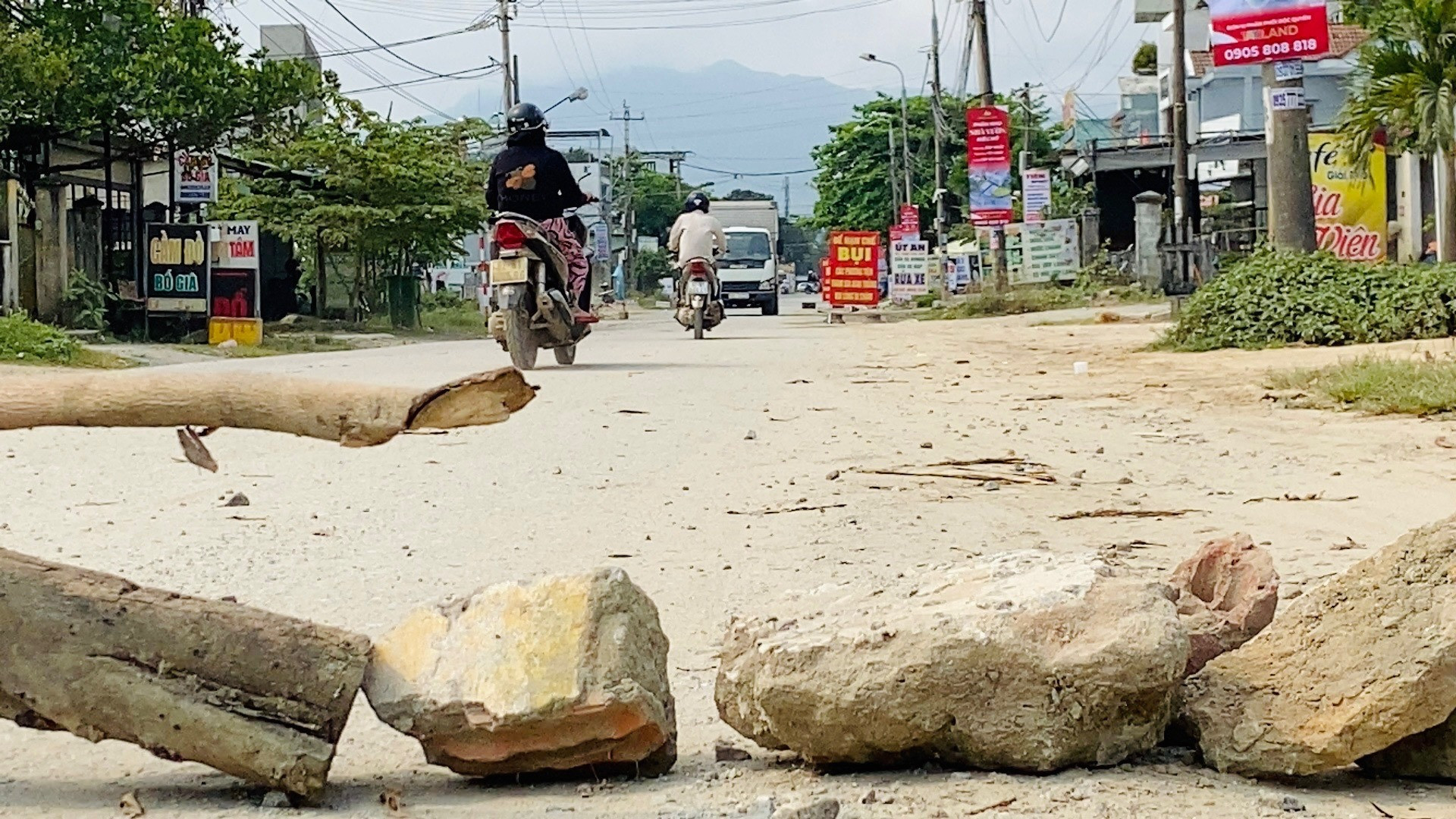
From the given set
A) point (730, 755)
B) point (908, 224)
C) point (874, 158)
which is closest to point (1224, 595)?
point (730, 755)

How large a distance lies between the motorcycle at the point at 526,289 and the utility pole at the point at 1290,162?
8063 mm

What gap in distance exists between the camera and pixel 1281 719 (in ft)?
10.1

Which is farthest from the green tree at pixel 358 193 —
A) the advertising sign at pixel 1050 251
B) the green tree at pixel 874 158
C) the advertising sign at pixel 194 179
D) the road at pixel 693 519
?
the green tree at pixel 874 158

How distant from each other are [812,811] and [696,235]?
16.7 meters

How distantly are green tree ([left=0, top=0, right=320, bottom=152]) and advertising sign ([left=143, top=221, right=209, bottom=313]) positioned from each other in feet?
4.78

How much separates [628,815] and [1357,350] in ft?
40.3

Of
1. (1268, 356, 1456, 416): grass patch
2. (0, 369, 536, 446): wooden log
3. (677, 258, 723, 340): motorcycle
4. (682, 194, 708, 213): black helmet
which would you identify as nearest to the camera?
(0, 369, 536, 446): wooden log

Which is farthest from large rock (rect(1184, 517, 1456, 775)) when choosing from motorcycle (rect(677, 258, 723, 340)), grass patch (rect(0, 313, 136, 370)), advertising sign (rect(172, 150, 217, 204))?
advertising sign (rect(172, 150, 217, 204))

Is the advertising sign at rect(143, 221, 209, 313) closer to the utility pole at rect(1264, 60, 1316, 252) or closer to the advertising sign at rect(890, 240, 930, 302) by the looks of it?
the utility pole at rect(1264, 60, 1316, 252)

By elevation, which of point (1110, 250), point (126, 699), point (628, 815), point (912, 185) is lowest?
point (628, 815)

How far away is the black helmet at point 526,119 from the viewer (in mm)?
12828

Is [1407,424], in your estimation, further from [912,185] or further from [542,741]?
[912,185]

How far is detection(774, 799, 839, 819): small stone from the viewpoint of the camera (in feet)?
8.87

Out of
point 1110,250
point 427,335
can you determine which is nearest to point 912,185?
point 1110,250
